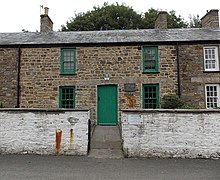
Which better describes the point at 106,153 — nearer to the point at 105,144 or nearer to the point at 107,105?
the point at 105,144

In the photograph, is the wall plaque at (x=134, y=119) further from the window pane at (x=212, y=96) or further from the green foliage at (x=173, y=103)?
the window pane at (x=212, y=96)

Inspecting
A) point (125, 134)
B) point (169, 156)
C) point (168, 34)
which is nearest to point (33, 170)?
point (125, 134)

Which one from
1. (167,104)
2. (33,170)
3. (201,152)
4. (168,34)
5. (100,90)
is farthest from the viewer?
(168,34)

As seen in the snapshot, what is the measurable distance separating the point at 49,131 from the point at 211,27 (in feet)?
50.4

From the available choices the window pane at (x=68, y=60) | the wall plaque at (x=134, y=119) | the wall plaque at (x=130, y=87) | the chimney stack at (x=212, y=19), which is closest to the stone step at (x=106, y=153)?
the wall plaque at (x=134, y=119)

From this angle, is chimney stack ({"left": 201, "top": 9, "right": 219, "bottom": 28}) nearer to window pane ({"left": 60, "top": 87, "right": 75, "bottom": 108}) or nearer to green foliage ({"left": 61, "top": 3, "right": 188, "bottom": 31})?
window pane ({"left": 60, "top": 87, "right": 75, "bottom": 108})

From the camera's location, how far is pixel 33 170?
713cm

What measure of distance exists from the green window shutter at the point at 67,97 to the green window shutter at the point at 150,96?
452 cm

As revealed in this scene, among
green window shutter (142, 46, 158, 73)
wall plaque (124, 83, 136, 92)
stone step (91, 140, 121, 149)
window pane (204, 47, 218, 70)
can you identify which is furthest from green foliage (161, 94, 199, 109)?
stone step (91, 140, 121, 149)

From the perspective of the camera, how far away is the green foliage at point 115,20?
34.3 meters

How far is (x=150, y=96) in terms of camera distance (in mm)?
15484

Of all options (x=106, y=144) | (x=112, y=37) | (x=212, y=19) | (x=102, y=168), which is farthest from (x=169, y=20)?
(x=102, y=168)

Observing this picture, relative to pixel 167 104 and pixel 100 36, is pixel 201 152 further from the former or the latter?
pixel 100 36

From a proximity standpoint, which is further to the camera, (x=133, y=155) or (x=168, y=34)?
(x=168, y=34)
